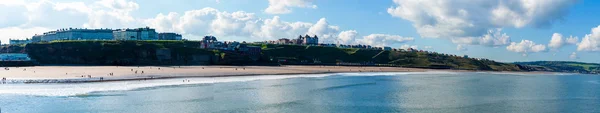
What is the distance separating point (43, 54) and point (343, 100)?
3596 inches

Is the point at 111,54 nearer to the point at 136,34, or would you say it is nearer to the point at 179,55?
the point at 179,55

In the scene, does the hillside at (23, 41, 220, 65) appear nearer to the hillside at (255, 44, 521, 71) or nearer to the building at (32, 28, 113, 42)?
the hillside at (255, 44, 521, 71)

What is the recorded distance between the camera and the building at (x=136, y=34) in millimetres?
179625

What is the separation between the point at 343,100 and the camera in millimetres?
46906

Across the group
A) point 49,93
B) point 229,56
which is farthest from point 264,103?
point 229,56

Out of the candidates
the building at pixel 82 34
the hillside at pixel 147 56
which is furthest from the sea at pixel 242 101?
the building at pixel 82 34

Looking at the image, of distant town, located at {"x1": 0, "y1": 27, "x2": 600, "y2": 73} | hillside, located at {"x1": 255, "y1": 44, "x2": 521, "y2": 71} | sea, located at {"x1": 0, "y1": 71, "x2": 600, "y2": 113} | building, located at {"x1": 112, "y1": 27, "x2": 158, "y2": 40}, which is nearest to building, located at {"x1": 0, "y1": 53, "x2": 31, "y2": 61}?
distant town, located at {"x1": 0, "y1": 27, "x2": 600, "y2": 73}

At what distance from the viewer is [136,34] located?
180 metres

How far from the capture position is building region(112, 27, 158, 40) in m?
180

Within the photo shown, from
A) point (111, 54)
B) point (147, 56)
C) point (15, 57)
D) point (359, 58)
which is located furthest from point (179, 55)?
point (359, 58)

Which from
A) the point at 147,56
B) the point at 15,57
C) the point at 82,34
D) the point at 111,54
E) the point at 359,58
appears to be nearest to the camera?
the point at 15,57

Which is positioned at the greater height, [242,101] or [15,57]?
[15,57]

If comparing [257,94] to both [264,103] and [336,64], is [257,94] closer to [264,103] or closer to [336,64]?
[264,103]

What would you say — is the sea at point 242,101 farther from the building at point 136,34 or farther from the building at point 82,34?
the building at point 82,34
